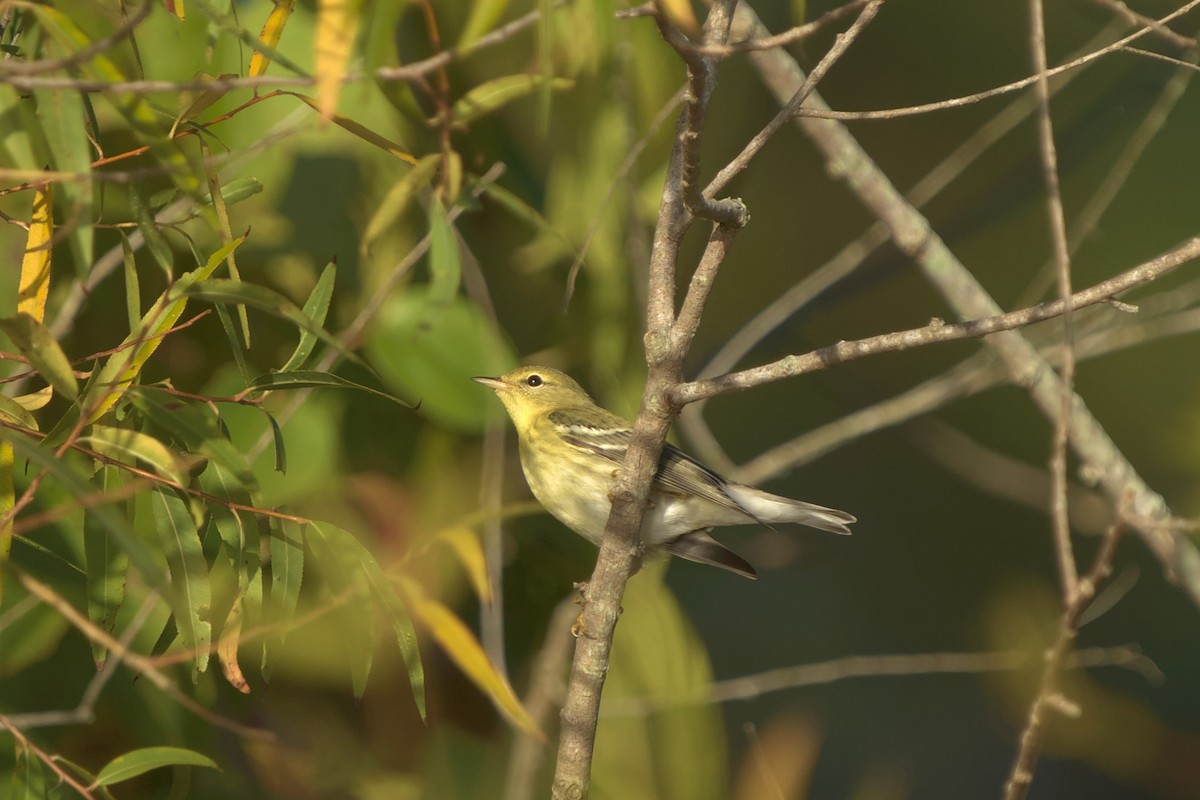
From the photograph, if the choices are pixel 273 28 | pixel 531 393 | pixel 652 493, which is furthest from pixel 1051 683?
pixel 531 393

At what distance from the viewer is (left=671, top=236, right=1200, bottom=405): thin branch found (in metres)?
1.35

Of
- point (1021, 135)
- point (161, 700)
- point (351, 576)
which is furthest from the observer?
point (1021, 135)

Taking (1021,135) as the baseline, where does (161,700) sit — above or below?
below

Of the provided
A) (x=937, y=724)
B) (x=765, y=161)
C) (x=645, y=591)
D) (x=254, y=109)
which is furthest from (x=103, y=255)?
(x=937, y=724)

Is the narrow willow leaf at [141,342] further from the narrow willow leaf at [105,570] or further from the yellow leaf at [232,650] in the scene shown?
the yellow leaf at [232,650]

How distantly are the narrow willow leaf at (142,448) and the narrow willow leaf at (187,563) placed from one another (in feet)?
0.50

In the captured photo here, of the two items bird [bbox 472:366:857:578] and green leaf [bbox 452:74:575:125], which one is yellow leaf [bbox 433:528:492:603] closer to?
bird [bbox 472:366:857:578]

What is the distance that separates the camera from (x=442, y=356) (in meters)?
2.70

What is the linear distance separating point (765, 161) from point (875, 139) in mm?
460

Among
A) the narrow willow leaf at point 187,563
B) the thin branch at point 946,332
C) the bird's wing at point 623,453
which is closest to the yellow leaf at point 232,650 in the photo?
the narrow willow leaf at point 187,563

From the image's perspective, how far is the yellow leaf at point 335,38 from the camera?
1.22 metres

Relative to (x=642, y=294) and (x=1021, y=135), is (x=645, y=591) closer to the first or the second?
(x=642, y=294)

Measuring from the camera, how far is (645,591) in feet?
10.1

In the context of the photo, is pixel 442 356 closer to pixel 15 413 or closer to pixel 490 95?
pixel 490 95
